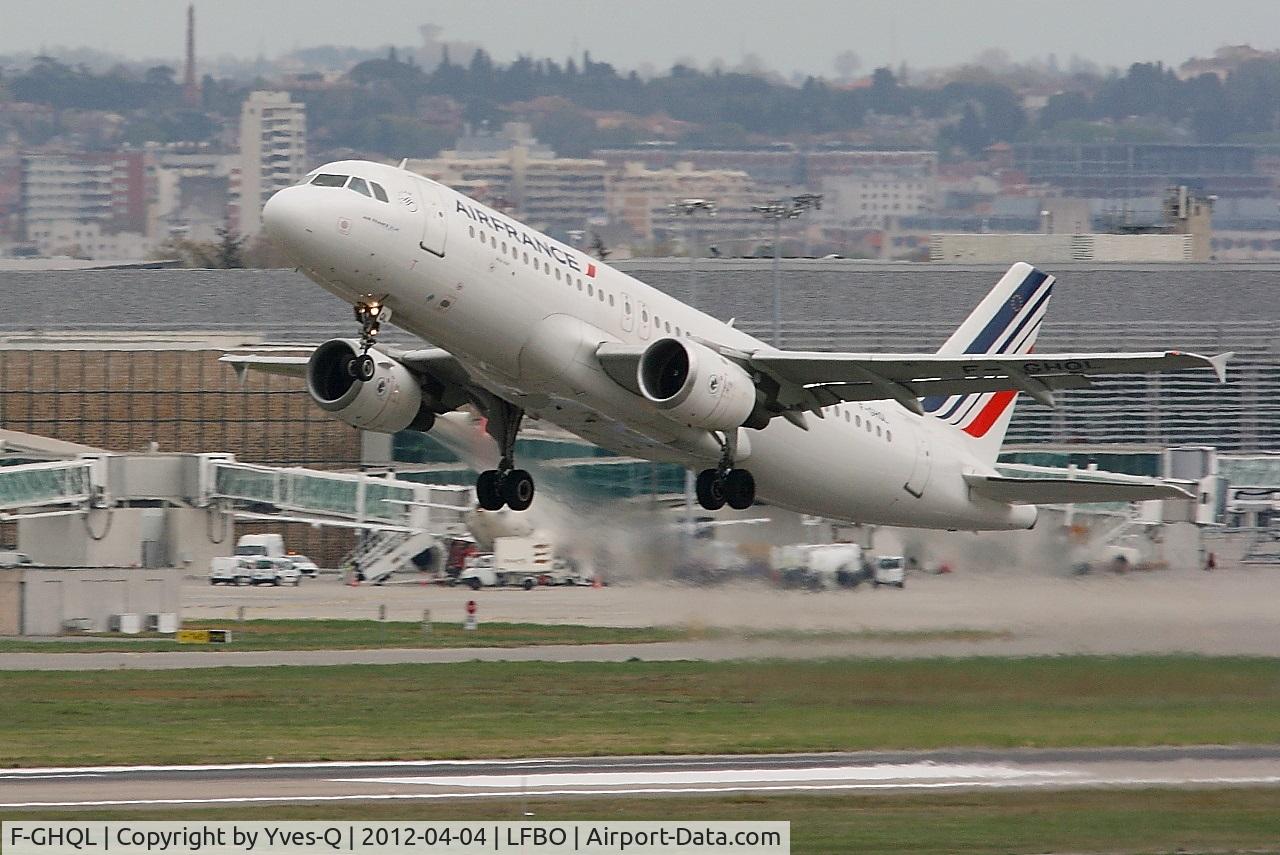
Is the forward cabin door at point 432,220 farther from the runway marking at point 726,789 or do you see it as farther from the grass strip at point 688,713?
the runway marking at point 726,789

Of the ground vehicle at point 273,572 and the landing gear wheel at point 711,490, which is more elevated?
the landing gear wheel at point 711,490

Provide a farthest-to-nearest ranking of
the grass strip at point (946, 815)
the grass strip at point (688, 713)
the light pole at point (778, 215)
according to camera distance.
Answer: the light pole at point (778, 215) < the grass strip at point (688, 713) < the grass strip at point (946, 815)

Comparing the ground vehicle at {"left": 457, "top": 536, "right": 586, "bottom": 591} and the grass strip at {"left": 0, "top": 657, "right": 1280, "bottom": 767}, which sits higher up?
the grass strip at {"left": 0, "top": 657, "right": 1280, "bottom": 767}

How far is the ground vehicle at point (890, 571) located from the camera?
33375mm

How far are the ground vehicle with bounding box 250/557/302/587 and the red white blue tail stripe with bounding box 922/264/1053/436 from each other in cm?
2901

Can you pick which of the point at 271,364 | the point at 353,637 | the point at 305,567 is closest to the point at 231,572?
the point at 305,567

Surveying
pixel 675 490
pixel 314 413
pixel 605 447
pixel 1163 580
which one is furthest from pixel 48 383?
pixel 1163 580

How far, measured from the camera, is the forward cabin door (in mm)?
29141

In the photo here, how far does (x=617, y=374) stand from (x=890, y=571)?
6283 mm

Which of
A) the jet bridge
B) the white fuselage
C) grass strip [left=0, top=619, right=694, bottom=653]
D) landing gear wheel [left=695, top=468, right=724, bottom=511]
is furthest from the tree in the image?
landing gear wheel [left=695, top=468, right=724, bottom=511]

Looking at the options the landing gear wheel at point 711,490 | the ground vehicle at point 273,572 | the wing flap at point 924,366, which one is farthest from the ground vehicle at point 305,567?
the wing flap at point 924,366

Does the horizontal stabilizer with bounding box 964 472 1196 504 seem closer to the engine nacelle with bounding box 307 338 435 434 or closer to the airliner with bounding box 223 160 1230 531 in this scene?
the airliner with bounding box 223 160 1230 531

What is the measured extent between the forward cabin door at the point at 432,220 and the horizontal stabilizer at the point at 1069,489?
505 inches

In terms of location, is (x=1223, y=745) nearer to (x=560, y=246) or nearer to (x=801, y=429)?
(x=801, y=429)
